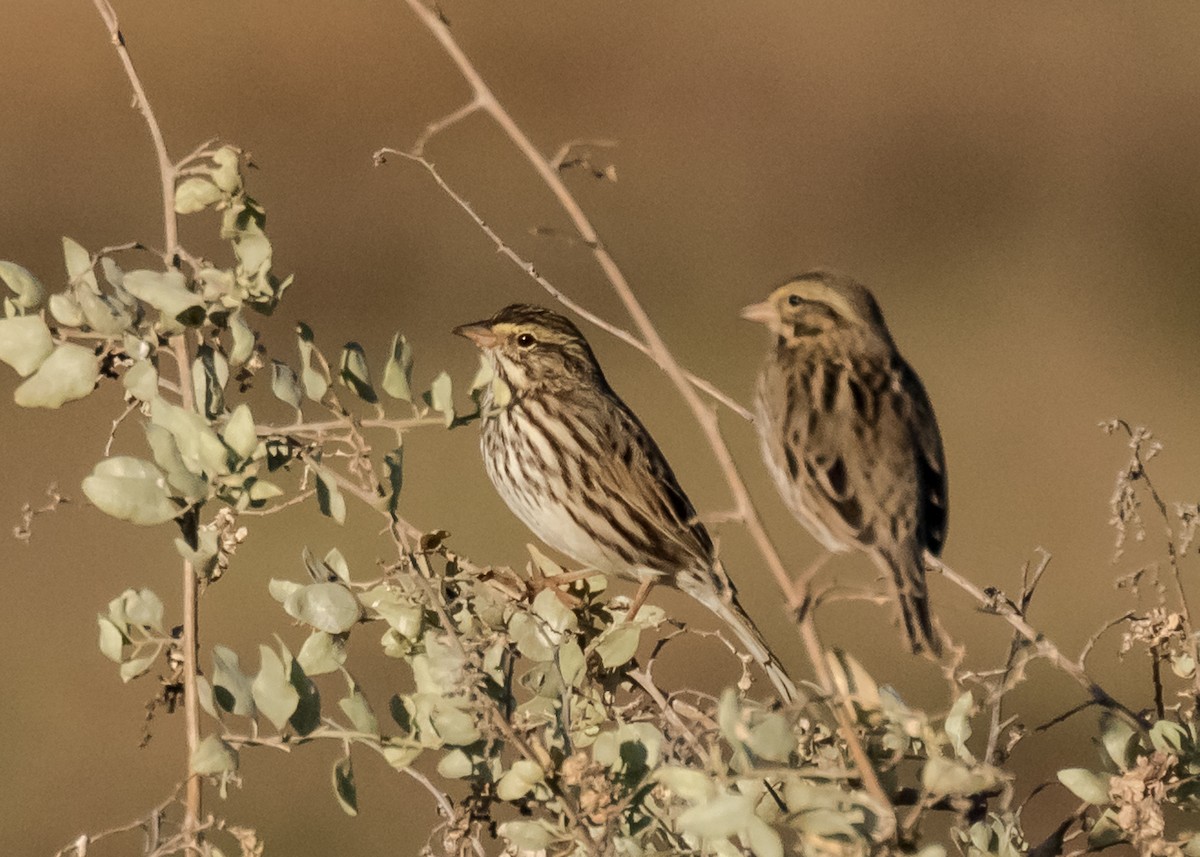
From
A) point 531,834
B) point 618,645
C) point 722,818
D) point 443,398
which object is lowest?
point 722,818

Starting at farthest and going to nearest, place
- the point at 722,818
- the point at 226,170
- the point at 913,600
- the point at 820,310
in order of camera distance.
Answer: the point at 820,310
the point at 913,600
the point at 226,170
the point at 722,818

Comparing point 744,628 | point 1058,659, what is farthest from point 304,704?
point 744,628

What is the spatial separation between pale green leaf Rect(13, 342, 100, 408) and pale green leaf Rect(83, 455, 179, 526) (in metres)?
0.19

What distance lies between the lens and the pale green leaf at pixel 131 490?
8.02 ft

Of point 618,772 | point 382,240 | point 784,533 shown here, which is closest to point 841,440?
point 618,772

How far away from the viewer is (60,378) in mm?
2615

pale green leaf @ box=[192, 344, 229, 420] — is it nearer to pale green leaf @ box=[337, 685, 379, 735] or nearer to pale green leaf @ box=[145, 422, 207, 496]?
pale green leaf @ box=[145, 422, 207, 496]

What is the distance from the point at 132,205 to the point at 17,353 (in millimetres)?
14664

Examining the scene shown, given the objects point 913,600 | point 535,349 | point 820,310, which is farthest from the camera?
point 535,349

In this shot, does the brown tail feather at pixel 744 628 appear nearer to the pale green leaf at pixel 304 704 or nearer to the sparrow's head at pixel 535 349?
the sparrow's head at pixel 535 349

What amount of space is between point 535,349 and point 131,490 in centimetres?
337

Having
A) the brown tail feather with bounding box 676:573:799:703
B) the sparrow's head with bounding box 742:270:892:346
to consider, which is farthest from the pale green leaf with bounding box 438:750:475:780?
the sparrow's head with bounding box 742:270:892:346

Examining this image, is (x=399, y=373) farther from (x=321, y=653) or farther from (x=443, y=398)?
(x=321, y=653)

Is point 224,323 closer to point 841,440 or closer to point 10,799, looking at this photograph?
point 841,440
